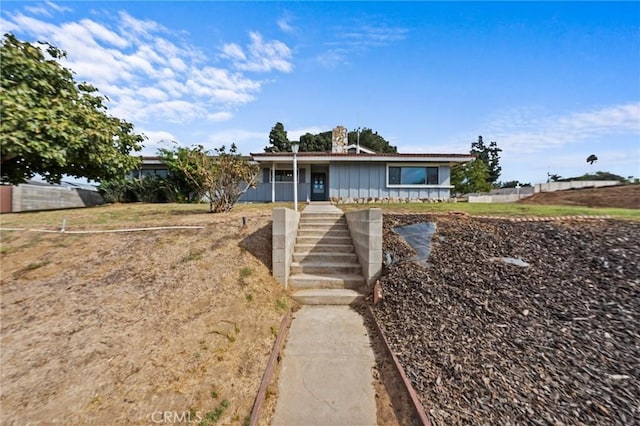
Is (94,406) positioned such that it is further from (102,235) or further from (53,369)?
(102,235)

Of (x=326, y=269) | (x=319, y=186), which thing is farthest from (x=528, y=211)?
(x=319, y=186)

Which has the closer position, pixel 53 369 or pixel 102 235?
pixel 53 369

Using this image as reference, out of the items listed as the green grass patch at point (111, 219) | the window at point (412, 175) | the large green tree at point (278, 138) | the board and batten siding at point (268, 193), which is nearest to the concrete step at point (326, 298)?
the green grass patch at point (111, 219)

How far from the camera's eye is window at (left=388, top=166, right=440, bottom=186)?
1555 centimetres

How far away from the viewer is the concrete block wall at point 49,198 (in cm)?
1403

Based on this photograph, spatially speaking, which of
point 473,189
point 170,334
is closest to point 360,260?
point 170,334

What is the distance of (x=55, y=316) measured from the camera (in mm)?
3572

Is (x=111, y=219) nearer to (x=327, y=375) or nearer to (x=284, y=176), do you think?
(x=327, y=375)

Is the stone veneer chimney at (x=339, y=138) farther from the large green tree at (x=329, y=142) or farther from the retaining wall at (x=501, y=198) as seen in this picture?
the large green tree at (x=329, y=142)

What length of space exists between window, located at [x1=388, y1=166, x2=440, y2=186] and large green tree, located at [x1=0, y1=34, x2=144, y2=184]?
44.4ft

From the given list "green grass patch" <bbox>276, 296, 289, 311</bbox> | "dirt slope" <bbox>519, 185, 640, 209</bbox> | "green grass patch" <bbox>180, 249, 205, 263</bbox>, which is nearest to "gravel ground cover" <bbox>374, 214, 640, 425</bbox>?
"green grass patch" <bbox>276, 296, 289, 311</bbox>

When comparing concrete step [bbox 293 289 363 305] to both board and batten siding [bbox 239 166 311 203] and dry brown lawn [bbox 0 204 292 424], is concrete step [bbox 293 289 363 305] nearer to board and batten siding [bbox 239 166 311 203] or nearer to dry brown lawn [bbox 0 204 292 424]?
dry brown lawn [bbox 0 204 292 424]

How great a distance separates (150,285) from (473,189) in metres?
31.5

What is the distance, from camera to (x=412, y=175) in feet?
51.2
